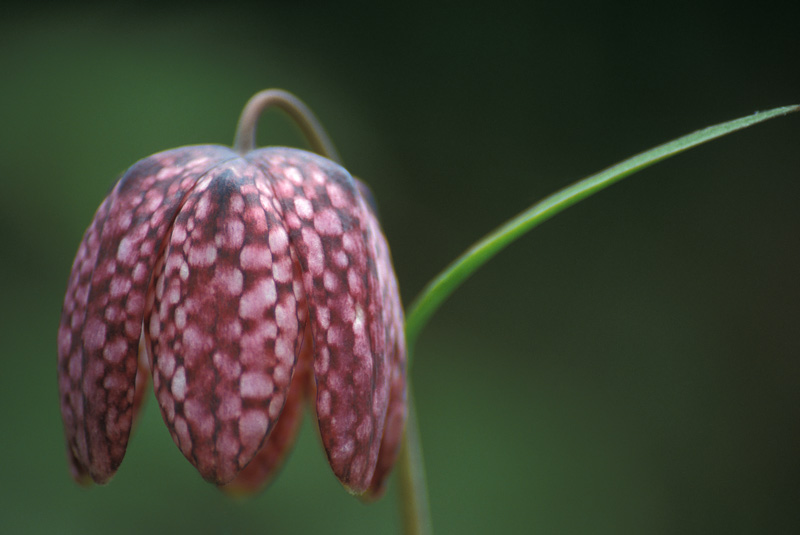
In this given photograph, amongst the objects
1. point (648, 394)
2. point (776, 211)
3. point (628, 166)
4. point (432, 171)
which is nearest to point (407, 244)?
point (432, 171)

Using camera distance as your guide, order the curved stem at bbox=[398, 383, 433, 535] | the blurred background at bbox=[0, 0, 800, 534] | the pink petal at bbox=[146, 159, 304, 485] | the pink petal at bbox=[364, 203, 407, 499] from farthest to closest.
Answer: the blurred background at bbox=[0, 0, 800, 534], the curved stem at bbox=[398, 383, 433, 535], the pink petal at bbox=[364, 203, 407, 499], the pink petal at bbox=[146, 159, 304, 485]

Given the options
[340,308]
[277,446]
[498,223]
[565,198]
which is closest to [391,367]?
[340,308]

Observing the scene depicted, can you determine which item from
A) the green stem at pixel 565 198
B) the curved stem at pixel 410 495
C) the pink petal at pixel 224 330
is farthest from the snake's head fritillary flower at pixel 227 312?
the curved stem at pixel 410 495

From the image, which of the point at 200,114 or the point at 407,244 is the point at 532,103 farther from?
the point at 200,114

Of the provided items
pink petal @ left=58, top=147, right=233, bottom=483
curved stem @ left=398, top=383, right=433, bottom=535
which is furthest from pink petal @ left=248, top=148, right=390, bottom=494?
curved stem @ left=398, top=383, right=433, bottom=535

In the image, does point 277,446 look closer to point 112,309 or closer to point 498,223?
point 112,309

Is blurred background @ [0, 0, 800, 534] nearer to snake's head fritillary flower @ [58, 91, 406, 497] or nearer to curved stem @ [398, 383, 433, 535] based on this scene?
curved stem @ [398, 383, 433, 535]

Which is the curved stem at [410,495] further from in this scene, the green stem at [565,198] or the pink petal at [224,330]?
the pink petal at [224,330]
